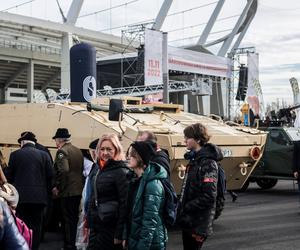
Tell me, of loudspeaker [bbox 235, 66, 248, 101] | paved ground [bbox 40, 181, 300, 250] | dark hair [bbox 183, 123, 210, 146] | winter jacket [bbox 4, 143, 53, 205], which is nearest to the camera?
dark hair [bbox 183, 123, 210, 146]

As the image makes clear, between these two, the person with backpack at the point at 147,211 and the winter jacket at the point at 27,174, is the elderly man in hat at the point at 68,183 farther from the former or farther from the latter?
the person with backpack at the point at 147,211

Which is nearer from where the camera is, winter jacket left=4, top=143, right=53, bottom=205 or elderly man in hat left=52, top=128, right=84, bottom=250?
winter jacket left=4, top=143, right=53, bottom=205

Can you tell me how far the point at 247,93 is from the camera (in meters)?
32.6

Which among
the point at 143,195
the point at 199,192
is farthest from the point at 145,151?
the point at 199,192

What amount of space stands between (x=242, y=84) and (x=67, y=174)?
28364 millimetres

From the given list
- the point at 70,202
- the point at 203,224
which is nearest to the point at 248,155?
the point at 70,202

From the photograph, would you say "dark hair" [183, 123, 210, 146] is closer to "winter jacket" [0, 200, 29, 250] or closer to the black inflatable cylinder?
"winter jacket" [0, 200, 29, 250]

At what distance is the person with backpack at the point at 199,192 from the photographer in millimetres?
4902

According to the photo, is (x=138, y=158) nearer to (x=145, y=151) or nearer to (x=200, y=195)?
(x=145, y=151)

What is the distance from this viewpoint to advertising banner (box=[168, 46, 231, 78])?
92.5ft

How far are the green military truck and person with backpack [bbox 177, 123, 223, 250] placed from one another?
9612 mm

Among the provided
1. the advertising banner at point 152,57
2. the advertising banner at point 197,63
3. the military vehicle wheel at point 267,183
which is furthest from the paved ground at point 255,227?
the advertising banner at point 197,63

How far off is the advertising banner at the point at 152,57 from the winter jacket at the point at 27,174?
1515cm

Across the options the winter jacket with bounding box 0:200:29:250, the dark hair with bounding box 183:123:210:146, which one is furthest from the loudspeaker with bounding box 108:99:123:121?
the winter jacket with bounding box 0:200:29:250
